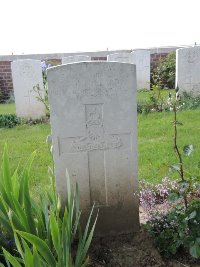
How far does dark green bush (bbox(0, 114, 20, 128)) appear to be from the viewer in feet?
23.8

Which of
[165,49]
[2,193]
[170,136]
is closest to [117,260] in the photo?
[2,193]

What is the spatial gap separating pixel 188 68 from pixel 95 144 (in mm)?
6386

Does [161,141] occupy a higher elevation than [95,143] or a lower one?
lower

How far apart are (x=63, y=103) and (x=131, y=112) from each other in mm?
510

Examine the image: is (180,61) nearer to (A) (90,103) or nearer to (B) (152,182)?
(B) (152,182)

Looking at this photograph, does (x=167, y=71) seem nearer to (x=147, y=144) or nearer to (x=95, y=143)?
(x=147, y=144)

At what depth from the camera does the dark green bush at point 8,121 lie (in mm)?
7250

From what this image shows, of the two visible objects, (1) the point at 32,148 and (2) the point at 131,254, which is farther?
(1) the point at 32,148

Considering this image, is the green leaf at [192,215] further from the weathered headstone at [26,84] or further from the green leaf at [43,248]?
the weathered headstone at [26,84]

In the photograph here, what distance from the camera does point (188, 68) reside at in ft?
27.0

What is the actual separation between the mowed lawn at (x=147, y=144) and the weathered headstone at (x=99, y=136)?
396mm

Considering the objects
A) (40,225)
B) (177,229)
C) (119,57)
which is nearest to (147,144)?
(177,229)

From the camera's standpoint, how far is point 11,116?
760 cm

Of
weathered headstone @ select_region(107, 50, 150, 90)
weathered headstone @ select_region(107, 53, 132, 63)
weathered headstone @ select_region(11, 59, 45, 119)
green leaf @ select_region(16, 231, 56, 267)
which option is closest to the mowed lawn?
weathered headstone @ select_region(11, 59, 45, 119)
